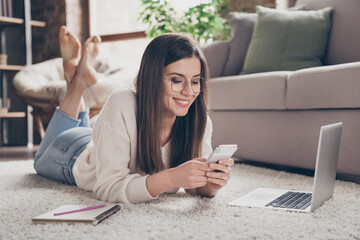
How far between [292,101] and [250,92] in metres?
0.28

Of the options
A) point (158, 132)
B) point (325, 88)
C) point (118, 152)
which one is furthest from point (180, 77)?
point (325, 88)

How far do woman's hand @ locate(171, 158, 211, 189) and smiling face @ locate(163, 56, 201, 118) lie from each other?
0.19 meters

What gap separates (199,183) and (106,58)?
8.38ft

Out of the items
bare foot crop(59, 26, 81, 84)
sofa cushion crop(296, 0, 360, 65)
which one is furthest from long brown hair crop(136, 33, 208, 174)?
sofa cushion crop(296, 0, 360, 65)

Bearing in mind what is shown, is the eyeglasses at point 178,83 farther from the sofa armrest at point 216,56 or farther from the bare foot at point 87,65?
the sofa armrest at point 216,56

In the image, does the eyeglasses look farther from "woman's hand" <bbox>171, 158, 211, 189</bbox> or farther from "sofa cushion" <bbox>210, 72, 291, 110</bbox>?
"sofa cushion" <bbox>210, 72, 291, 110</bbox>

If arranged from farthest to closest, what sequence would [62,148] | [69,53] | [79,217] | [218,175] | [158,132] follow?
[69,53] → [62,148] → [158,132] → [218,175] → [79,217]

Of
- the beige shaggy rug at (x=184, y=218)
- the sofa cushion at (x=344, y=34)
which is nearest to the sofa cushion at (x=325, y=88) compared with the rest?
the beige shaggy rug at (x=184, y=218)

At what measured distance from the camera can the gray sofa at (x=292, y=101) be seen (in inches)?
66.1

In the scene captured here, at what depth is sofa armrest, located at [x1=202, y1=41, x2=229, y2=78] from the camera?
2.60 meters

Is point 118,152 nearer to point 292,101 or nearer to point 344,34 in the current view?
point 292,101

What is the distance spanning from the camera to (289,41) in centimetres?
230

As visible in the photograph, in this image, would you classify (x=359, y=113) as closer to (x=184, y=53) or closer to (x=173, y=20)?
(x=184, y=53)

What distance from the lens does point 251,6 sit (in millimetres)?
3551
